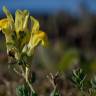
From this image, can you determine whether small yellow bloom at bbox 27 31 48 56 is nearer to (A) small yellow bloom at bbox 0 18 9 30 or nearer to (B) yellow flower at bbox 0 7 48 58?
(B) yellow flower at bbox 0 7 48 58

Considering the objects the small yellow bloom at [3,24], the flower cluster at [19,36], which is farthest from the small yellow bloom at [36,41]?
the small yellow bloom at [3,24]

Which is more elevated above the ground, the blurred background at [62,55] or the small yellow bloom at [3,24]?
the small yellow bloom at [3,24]

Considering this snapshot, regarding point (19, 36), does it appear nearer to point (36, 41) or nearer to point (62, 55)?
point (36, 41)

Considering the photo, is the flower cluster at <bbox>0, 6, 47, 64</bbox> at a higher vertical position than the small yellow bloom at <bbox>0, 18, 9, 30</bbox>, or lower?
lower

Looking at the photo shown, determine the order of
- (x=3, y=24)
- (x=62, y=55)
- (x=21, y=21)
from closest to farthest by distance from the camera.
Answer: (x=3, y=24) < (x=21, y=21) < (x=62, y=55)

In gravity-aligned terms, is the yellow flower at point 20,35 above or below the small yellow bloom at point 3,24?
below

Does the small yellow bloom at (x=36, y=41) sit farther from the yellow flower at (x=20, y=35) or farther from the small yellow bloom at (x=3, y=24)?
the small yellow bloom at (x=3, y=24)

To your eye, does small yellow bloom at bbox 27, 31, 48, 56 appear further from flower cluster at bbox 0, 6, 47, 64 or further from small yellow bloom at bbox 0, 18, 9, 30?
small yellow bloom at bbox 0, 18, 9, 30

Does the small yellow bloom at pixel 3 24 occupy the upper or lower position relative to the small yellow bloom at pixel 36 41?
upper

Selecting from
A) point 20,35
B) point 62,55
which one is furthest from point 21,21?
point 62,55

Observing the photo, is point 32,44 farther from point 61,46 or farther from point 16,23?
point 61,46

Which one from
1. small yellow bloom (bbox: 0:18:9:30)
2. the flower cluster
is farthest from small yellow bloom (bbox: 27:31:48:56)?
small yellow bloom (bbox: 0:18:9:30)
